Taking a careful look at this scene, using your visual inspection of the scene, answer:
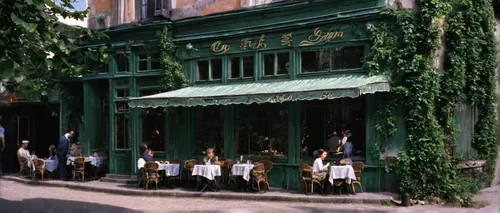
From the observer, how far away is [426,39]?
1268 centimetres

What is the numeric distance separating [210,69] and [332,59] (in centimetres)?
388

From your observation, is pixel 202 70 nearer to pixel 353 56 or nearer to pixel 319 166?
pixel 353 56

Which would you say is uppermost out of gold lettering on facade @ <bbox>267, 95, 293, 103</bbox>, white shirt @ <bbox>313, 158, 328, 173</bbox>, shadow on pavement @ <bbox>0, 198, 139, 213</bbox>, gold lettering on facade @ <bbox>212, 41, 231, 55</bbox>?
gold lettering on facade @ <bbox>212, 41, 231, 55</bbox>

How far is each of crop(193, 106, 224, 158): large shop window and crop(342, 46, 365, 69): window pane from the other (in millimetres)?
4046

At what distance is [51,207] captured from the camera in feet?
42.6

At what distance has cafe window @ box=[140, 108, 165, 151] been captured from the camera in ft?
57.2

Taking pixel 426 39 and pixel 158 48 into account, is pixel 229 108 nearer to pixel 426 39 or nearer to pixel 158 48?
pixel 158 48

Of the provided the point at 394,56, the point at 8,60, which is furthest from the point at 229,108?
the point at 8,60

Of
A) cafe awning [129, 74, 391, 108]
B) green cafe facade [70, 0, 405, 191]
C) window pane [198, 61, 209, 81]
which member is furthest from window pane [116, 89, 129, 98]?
window pane [198, 61, 209, 81]

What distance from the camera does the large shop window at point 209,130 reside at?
52.9 feet

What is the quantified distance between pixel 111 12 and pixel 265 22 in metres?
6.56

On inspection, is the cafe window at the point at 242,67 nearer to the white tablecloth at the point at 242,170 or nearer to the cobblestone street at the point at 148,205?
the white tablecloth at the point at 242,170

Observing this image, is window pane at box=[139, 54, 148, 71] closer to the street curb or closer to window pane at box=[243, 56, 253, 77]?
window pane at box=[243, 56, 253, 77]

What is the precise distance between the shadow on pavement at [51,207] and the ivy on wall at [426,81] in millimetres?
6212
